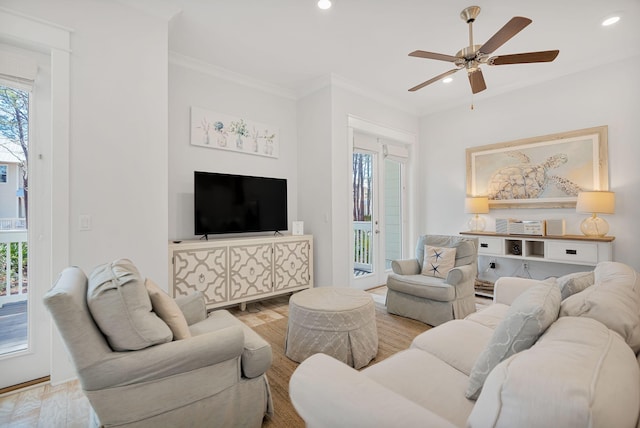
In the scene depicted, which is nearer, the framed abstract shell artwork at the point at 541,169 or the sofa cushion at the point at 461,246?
the sofa cushion at the point at 461,246

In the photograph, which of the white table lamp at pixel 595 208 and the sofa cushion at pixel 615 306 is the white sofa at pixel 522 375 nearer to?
the sofa cushion at pixel 615 306

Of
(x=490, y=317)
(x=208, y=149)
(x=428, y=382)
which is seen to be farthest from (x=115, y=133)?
(x=490, y=317)

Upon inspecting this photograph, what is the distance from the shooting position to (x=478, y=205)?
4152mm

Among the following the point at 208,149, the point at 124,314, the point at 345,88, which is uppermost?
the point at 345,88

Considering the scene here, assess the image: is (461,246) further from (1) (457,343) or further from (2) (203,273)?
(2) (203,273)

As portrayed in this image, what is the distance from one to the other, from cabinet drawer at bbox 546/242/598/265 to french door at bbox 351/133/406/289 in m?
2.08

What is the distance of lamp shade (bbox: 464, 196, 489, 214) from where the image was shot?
13.6ft

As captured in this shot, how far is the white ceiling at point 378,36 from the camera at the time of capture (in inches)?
99.0

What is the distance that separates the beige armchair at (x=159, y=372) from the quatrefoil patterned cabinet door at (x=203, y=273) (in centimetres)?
140

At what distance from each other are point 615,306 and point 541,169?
139 inches

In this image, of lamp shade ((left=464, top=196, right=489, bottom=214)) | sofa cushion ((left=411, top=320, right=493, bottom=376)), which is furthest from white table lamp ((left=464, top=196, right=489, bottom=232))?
sofa cushion ((left=411, top=320, right=493, bottom=376))

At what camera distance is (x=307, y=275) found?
389 centimetres

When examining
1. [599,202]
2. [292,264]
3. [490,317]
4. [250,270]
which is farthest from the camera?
[292,264]

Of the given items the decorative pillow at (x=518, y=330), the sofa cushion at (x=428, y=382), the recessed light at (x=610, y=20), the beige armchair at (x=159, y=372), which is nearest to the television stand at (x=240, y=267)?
the beige armchair at (x=159, y=372)
